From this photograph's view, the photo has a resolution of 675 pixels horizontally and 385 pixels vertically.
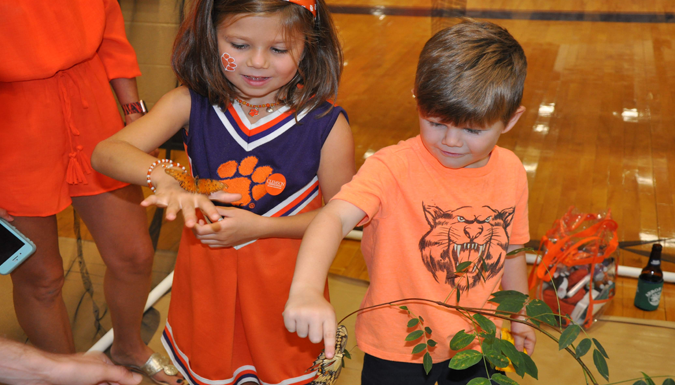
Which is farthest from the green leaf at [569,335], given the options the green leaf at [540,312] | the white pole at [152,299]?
the white pole at [152,299]

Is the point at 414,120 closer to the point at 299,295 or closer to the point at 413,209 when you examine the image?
the point at 413,209

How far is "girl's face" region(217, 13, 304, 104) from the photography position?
1.11 metres

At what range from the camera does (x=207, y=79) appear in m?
1.22

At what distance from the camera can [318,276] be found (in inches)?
33.5

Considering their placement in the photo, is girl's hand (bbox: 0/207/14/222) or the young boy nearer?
the young boy

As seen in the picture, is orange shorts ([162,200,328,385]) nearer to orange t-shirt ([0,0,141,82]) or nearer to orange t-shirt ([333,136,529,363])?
orange t-shirt ([333,136,529,363])

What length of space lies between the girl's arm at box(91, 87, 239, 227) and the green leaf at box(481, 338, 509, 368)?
47 cm

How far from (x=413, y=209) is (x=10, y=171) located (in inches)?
41.8

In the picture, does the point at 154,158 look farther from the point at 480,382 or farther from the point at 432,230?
the point at 480,382

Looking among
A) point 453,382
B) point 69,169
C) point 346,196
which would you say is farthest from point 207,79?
point 453,382

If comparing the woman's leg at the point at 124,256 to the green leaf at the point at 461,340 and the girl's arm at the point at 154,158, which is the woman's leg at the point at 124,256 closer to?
the girl's arm at the point at 154,158

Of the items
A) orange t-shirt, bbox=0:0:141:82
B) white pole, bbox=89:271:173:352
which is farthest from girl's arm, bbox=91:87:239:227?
white pole, bbox=89:271:173:352

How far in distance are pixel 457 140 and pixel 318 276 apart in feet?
1.31

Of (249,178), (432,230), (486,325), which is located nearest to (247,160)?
(249,178)
